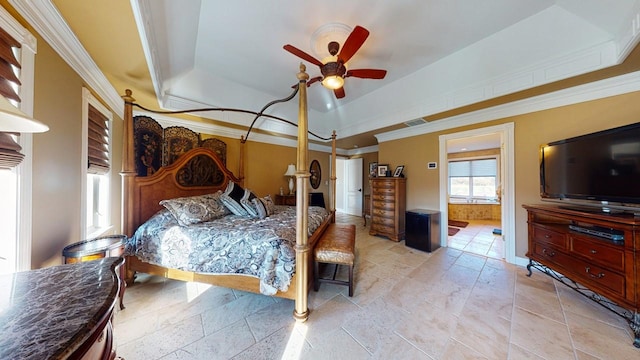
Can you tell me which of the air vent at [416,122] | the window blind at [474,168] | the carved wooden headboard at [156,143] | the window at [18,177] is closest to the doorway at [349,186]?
the air vent at [416,122]

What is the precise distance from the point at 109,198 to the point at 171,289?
1428 mm

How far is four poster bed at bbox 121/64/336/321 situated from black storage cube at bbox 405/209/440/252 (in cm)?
194

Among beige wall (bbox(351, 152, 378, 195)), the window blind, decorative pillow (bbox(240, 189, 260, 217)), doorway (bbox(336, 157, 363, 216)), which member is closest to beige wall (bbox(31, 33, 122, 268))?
decorative pillow (bbox(240, 189, 260, 217))

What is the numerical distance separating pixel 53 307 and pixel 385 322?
1.99 m

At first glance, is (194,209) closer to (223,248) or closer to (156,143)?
(223,248)

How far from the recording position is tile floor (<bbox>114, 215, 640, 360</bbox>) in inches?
57.2

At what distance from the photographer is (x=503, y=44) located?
2396mm

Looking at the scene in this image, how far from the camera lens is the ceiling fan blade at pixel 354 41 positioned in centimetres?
176

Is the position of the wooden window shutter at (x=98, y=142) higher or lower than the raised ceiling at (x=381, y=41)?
lower

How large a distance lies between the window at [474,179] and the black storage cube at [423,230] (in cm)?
416

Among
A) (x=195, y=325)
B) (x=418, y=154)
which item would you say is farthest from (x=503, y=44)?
(x=195, y=325)

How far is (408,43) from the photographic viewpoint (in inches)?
101

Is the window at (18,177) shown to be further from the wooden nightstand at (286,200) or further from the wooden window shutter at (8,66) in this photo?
the wooden nightstand at (286,200)

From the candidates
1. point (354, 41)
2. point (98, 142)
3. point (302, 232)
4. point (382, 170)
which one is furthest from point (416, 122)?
point (98, 142)
